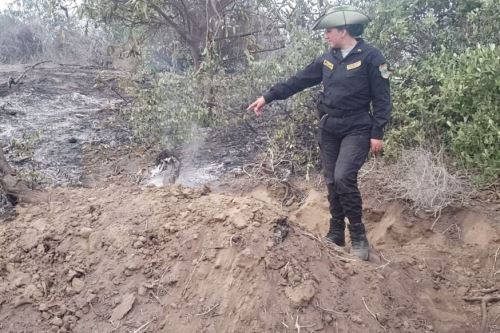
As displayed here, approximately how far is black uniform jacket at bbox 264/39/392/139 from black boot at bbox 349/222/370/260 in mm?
708

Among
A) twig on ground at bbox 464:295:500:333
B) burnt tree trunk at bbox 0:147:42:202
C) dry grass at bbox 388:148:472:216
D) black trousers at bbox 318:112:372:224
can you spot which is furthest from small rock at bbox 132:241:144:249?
dry grass at bbox 388:148:472:216

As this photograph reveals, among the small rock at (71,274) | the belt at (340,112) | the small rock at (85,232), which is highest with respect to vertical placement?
the belt at (340,112)

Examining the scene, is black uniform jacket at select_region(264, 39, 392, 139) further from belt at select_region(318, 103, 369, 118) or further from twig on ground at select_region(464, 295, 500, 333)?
twig on ground at select_region(464, 295, 500, 333)

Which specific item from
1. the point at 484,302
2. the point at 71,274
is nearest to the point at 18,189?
the point at 71,274

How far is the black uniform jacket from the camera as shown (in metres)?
3.56

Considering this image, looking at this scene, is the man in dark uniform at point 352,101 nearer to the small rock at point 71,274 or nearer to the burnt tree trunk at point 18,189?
the small rock at point 71,274

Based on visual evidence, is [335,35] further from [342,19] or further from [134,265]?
[134,265]

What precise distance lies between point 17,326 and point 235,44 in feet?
16.3

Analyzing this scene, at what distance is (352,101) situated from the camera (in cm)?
365

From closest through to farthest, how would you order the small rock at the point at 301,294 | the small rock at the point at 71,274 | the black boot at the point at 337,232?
the small rock at the point at 301,294
the small rock at the point at 71,274
the black boot at the point at 337,232

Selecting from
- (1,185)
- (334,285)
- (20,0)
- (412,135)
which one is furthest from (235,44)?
(20,0)

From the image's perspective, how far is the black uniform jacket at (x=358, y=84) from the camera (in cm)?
356

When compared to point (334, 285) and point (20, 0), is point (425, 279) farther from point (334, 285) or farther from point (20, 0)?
point (20, 0)

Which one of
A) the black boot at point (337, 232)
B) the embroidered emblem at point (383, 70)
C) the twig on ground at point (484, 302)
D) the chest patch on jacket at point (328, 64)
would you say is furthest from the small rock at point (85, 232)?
the twig on ground at point (484, 302)
